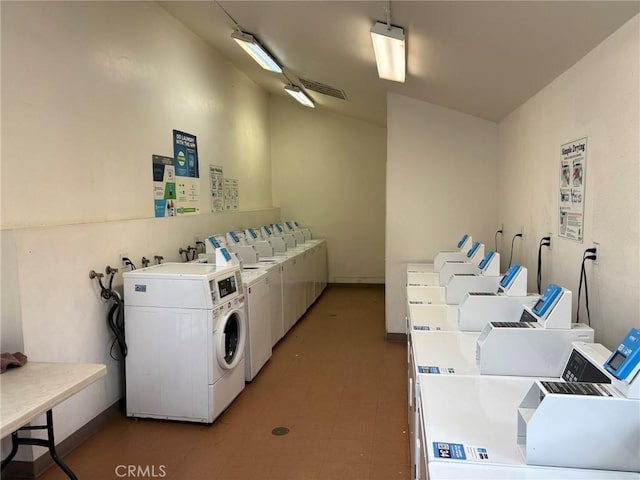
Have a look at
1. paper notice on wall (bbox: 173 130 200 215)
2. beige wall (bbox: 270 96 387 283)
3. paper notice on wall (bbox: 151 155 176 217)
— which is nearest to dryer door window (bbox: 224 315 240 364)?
paper notice on wall (bbox: 151 155 176 217)

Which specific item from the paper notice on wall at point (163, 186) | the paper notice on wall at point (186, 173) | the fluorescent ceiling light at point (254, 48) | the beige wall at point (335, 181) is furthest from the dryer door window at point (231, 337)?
the beige wall at point (335, 181)

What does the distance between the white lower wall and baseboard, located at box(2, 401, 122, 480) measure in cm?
298

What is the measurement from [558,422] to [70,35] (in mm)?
3444

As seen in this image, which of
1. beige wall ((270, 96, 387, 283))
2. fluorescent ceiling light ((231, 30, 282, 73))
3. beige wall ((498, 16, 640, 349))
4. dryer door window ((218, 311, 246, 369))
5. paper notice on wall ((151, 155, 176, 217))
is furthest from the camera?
beige wall ((270, 96, 387, 283))

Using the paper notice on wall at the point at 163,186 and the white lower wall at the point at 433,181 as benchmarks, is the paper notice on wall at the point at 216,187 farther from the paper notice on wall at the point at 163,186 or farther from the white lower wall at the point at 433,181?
the white lower wall at the point at 433,181

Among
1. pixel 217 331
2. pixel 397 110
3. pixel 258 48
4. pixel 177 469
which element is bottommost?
pixel 177 469

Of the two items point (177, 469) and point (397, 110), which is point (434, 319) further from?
point (397, 110)

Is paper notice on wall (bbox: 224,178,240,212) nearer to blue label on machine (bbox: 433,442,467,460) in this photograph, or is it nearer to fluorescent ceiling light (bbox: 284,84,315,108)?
fluorescent ceiling light (bbox: 284,84,315,108)

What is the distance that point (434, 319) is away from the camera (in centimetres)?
279

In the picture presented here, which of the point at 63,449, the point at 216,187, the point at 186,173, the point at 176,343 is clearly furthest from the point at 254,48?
the point at 63,449

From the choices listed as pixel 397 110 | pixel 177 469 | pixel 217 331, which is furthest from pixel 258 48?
pixel 177 469

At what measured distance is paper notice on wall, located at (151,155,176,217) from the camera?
4035mm

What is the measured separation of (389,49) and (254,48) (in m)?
1.63

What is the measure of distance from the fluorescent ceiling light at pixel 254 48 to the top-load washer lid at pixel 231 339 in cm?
228
